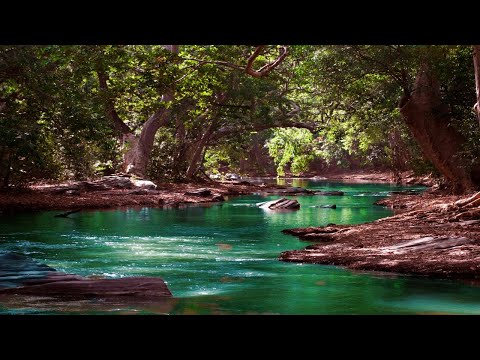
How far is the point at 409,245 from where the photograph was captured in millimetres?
8742

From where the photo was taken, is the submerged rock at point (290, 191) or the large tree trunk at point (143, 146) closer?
the large tree trunk at point (143, 146)

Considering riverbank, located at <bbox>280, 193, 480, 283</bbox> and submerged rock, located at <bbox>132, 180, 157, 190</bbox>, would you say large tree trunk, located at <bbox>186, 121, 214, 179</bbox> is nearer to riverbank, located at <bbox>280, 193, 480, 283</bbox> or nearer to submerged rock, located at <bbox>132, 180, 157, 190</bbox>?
submerged rock, located at <bbox>132, 180, 157, 190</bbox>

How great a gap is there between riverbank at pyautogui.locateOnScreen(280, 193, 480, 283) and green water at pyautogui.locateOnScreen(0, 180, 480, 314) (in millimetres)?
259

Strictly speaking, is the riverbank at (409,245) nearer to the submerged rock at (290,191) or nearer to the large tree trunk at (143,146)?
the large tree trunk at (143,146)

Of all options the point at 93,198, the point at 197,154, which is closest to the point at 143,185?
the point at 93,198

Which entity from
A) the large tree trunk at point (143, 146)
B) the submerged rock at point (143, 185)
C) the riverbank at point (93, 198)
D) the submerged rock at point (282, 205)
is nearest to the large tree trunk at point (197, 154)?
the large tree trunk at point (143, 146)

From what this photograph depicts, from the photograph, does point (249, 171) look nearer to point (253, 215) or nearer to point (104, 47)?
point (253, 215)

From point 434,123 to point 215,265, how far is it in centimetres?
821

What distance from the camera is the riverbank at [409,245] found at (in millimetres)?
7629

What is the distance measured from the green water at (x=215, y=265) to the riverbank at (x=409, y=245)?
259 millimetres

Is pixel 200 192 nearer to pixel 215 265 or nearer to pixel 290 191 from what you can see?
pixel 290 191

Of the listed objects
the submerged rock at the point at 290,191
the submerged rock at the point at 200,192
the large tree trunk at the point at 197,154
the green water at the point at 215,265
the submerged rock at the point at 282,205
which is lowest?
the green water at the point at 215,265
